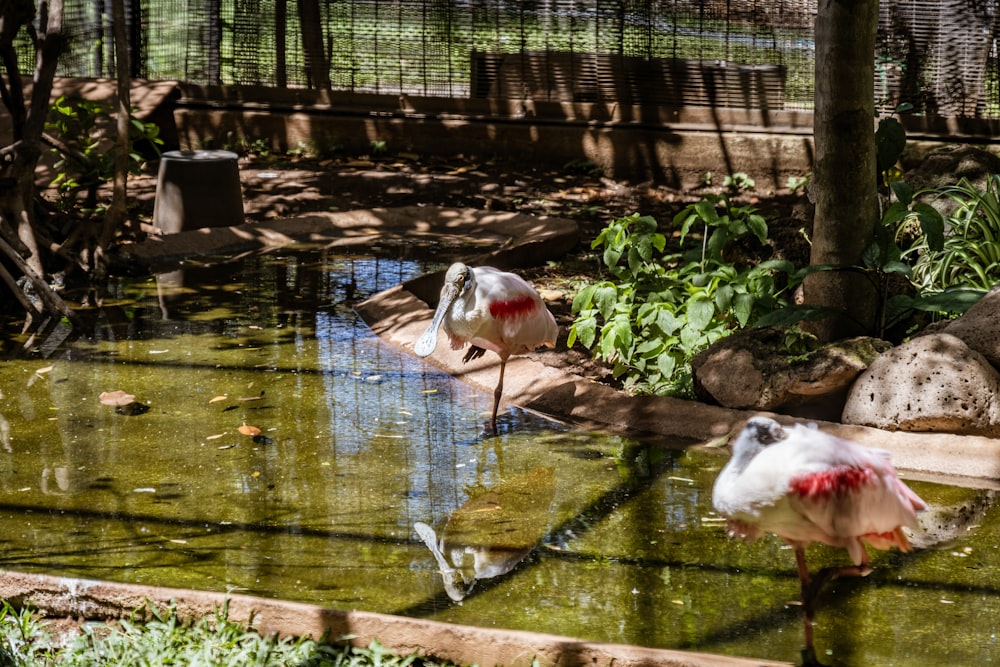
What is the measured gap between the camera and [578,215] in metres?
11.2

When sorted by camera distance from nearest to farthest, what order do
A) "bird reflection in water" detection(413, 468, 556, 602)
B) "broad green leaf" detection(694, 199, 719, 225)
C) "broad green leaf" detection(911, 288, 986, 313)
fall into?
"bird reflection in water" detection(413, 468, 556, 602), "broad green leaf" detection(911, 288, 986, 313), "broad green leaf" detection(694, 199, 719, 225)

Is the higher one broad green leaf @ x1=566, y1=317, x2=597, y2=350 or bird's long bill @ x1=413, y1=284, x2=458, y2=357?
bird's long bill @ x1=413, y1=284, x2=458, y2=357

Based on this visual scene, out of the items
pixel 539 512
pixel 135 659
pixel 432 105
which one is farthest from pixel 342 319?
pixel 432 105

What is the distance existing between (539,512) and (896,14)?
8.58 metres

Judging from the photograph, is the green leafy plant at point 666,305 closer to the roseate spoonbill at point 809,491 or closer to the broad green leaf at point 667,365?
the broad green leaf at point 667,365

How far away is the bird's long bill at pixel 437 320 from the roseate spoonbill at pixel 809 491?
8.30ft

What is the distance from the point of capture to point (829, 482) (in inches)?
134

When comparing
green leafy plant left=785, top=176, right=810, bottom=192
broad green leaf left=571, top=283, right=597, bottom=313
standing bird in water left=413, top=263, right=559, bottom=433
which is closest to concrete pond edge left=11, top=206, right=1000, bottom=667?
broad green leaf left=571, top=283, right=597, bottom=313

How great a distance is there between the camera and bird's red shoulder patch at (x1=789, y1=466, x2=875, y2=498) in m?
3.39

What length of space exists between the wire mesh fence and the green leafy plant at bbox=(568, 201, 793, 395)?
5.47 metres

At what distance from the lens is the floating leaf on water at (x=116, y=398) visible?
6152 millimetres

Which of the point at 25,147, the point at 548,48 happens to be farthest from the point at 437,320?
the point at 548,48

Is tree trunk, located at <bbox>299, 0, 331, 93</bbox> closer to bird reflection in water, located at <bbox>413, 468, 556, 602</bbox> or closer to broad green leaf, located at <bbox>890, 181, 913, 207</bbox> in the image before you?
broad green leaf, located at <bbox>890, 181, 913, 207</bbox>

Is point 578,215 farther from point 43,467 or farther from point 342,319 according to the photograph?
point 43,467
